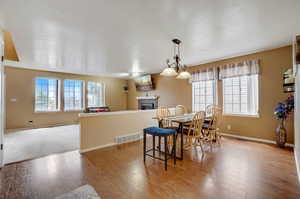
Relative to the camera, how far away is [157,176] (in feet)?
7.11

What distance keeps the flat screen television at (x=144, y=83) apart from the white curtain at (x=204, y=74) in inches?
89.2

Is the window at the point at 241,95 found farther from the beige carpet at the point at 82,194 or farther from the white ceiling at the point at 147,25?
the beige carpet at the point at 82,194

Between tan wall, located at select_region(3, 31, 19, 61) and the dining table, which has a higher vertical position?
tan wall, located at select_region(3, 31, 19, 61)

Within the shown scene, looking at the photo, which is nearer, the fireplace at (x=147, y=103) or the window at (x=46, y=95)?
the window at (x=46, y=95)

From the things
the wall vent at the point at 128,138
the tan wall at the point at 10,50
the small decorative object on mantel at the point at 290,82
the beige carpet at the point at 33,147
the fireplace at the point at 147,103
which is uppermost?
the tan wall at the point at 10,50

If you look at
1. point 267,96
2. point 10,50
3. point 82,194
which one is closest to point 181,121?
point 82,194

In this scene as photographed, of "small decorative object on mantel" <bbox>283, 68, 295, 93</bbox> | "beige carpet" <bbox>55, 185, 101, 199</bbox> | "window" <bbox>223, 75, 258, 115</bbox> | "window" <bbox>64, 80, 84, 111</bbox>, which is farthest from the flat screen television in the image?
"beige carpet" <bbox>55, 185, 101, 199</bbox>

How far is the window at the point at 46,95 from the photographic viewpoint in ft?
20.0

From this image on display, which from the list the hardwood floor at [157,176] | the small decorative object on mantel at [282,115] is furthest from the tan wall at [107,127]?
the small decorative object on mantel at [282,115]

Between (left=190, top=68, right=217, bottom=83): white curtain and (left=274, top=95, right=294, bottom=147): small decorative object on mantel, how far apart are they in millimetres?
1877

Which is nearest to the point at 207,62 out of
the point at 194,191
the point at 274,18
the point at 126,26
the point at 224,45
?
the point at 224,45

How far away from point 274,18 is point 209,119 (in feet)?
7.82

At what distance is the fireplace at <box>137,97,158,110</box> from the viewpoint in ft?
22.3

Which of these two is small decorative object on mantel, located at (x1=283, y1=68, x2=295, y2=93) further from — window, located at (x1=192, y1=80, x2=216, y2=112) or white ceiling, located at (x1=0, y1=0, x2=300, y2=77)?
window, located at (x1=192, y1=80, x2=216, y2=112)
